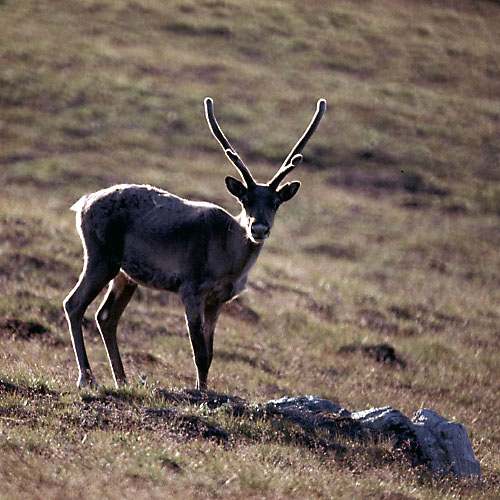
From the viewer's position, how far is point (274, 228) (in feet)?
93.6

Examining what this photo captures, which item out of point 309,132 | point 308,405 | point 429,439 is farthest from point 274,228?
point 429,439

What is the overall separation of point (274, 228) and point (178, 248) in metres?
17.6

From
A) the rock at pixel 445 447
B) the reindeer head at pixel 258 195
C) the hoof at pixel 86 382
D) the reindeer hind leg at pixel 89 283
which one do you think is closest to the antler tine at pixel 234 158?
the reindeer head at pixel 258 195

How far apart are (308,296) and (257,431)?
11.2 meters

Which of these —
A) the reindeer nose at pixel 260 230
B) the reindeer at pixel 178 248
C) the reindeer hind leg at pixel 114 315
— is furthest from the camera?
the reindeer hind leg at pixel 114 315

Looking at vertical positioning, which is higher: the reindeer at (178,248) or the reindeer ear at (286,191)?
the reindeer ear at (286,191)

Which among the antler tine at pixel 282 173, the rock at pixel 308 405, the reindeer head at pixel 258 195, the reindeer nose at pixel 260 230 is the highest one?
the antler tine at pixel 282 173

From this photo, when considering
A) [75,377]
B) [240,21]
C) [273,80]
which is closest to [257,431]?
[75,377]

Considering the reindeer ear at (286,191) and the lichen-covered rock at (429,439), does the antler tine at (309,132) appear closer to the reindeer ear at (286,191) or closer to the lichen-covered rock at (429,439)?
the reindeer ear at (286,191)

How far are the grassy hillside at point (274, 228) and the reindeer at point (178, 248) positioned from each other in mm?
912

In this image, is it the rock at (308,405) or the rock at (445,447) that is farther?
the rock at (308,405)

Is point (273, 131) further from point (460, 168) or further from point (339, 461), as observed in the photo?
point (339, 461)

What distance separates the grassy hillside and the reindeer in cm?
91

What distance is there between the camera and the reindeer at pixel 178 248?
10766 mm
